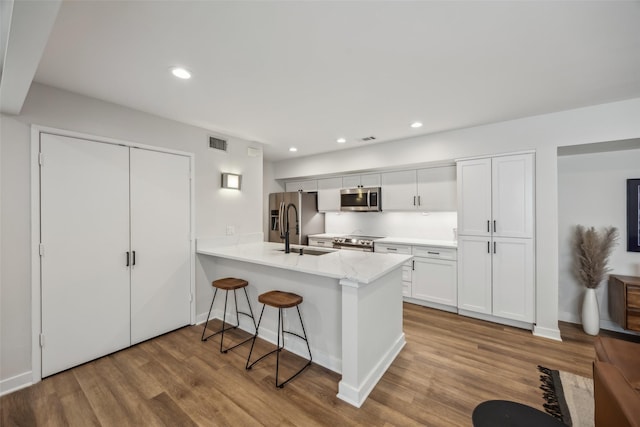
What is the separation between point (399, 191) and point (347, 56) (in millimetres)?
2875

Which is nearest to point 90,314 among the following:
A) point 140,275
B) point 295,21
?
point 140,275

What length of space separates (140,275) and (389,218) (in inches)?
157

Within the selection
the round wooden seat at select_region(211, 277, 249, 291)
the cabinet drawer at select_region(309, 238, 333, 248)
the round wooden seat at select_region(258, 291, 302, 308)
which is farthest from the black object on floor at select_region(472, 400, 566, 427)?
the cabinet drawer at select_region(309, 238, 333, 248)

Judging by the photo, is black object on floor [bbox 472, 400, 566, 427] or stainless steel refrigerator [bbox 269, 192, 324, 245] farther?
stainless steel refrigerator [bbox 269, 192, 324, 245]

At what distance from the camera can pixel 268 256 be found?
111 inches

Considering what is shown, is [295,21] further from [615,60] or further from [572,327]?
[572,327]

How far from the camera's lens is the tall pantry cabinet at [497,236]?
3164 mm

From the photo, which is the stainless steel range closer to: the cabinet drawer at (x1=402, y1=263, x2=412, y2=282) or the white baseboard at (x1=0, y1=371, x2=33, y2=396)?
the cabinet drawer at (x1=402, y1=263, x2=412, y2=282)

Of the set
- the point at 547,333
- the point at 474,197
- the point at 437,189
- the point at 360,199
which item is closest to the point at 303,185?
the point at 360,199

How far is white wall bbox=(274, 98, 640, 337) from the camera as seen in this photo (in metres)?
2.74

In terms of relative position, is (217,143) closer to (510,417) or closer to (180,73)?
(180,73)

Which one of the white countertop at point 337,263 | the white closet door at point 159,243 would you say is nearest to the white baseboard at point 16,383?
the white closet door at point 159,243

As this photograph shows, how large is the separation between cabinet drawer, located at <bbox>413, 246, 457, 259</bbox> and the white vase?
4.82 feet

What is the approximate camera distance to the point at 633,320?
275 centimetres
